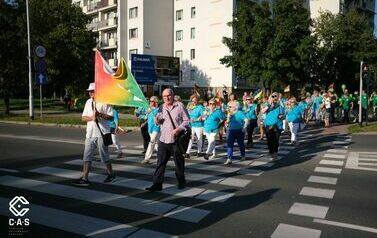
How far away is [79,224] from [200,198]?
2287 mm

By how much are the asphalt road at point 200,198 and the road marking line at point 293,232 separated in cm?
1

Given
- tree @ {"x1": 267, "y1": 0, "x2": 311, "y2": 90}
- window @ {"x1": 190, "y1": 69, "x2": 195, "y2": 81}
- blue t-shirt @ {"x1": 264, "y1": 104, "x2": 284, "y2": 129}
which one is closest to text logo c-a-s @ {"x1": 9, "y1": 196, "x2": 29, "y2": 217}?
blue t-shirt @ {"x1": 264, "y1": 104, "x2": 284, "y2": 129}

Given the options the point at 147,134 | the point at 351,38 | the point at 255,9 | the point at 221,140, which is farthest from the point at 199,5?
the point at 147,134

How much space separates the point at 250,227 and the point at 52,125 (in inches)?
749

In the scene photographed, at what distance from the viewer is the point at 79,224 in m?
5.93

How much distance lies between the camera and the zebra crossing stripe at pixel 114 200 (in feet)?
21.3

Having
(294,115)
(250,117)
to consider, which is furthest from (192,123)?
(294,115)

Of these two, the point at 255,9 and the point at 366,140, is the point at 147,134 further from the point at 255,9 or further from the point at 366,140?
the point at 255,9

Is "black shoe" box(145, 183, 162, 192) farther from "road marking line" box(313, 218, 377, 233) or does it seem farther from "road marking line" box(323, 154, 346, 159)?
"road marking line" box(323, 154, 346, 159)

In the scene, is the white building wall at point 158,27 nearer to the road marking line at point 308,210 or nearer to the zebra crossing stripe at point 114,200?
the zebra crossing stripe at point 114,200

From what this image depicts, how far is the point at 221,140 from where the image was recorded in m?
16.5

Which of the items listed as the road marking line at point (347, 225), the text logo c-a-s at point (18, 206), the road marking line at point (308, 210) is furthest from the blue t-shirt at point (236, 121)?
the text logo c-a-s at point (18, 206)

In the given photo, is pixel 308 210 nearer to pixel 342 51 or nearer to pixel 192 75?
pixel 342 51

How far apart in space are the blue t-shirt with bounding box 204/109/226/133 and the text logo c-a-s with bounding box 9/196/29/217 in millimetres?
6136
